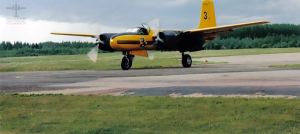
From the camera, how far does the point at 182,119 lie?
42.9 ft

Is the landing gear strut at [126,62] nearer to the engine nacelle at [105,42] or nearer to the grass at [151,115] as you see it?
the engine nacelle at [105,42]

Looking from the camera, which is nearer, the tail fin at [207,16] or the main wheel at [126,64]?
the main wheel at [126,64]

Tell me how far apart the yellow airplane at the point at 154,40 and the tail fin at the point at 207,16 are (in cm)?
328

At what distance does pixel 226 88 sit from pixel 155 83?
385cm

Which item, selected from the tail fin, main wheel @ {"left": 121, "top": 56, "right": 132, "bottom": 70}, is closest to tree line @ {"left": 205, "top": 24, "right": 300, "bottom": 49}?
the tail fin

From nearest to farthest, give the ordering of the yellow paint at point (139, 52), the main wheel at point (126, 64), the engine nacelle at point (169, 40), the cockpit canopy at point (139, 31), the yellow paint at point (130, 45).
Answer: the yellow paint at point (130, 45)
the main wheel at point (126, 64)
the cockpit canopy at point (139, 31)
the yellow paint at point (139, 52)
the engine nacelle at point (169, 40)

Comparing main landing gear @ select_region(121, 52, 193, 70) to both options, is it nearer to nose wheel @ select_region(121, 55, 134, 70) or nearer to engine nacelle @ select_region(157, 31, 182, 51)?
nose wheel @ select_region(121, 55, 134, 70)

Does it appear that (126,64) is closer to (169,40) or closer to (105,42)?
(105,42)

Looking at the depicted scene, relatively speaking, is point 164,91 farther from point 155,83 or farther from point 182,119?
point 182,119

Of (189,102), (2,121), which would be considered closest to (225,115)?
(189,102)

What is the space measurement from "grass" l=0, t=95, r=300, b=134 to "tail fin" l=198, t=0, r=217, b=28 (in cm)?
2818

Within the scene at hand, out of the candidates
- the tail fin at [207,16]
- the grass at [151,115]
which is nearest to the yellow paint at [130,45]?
the tail fin at [207,16]

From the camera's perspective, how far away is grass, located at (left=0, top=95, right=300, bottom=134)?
12.3 metres

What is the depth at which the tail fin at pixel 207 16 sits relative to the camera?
1736 inches
